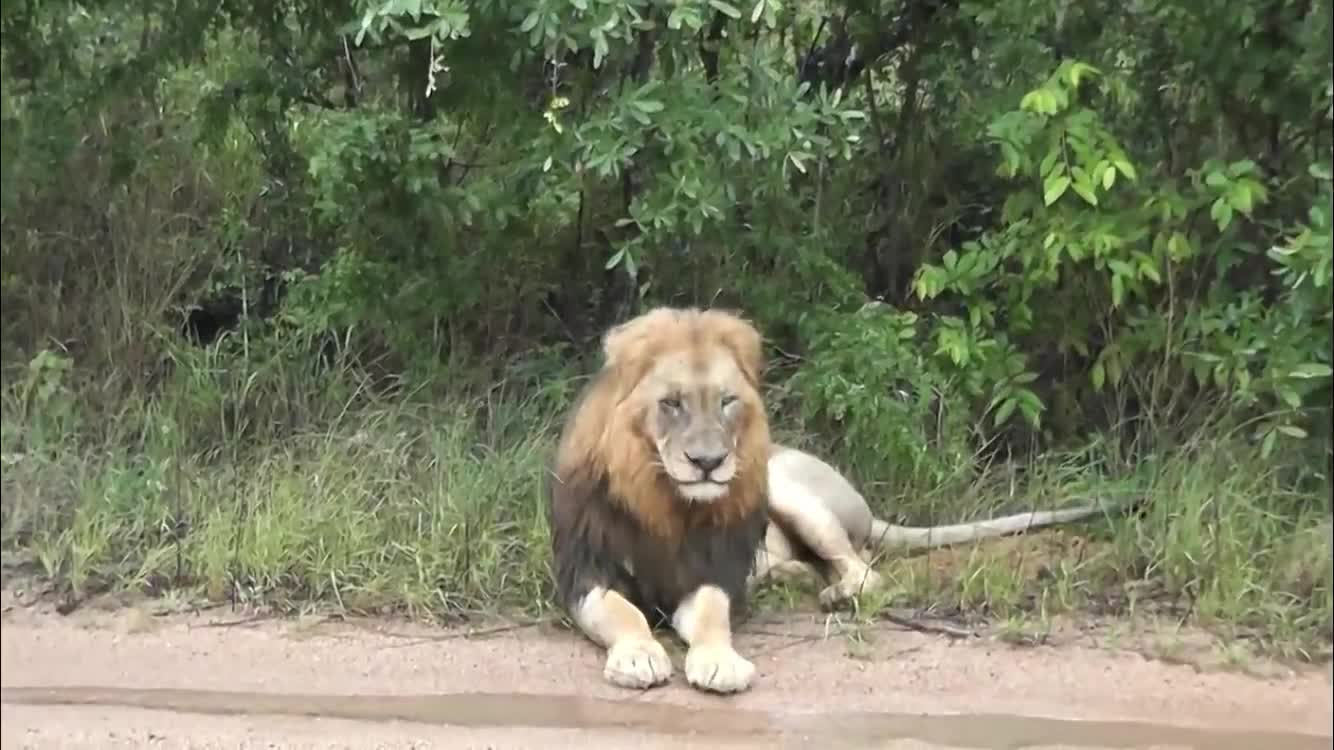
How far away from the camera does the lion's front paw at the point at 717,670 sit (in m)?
3.66

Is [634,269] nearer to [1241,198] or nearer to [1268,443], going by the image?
[1241,198]

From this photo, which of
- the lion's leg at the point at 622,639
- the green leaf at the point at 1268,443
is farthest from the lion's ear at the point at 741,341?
the green leaf at the point at 1268,443

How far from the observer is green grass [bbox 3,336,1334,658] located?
4.06 metres

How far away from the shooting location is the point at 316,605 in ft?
13.7

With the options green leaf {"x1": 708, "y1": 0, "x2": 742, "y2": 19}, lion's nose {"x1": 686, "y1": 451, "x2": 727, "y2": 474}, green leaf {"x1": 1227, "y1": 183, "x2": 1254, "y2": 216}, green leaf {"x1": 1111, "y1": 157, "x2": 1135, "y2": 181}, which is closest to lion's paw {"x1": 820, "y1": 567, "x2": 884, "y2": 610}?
lion's nose {"x1": 686, "y1": 451, "x2": 727, "y2": 474}

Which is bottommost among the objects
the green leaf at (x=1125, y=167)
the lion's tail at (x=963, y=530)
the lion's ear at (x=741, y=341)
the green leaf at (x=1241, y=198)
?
the lion's tail at (x=963, y=530)

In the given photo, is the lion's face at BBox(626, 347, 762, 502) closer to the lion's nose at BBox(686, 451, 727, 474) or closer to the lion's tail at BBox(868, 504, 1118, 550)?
the lion's nose at BBox(686, 451, 727, 474)

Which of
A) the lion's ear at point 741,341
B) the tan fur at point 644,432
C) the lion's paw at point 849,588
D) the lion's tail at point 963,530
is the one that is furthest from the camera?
the lion's tail at point 963,530

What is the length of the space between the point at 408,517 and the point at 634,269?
3.17 feet

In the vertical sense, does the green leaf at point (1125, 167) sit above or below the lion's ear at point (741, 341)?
above

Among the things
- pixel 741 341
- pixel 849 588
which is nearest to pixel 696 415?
pixel 741 341

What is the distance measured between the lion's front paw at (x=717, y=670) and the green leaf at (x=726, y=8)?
155 cm

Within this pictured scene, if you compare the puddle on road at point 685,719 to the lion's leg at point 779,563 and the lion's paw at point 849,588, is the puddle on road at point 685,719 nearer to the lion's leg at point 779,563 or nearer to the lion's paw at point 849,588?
the lion's paw at point 849,588

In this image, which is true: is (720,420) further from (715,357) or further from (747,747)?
(747,747)
